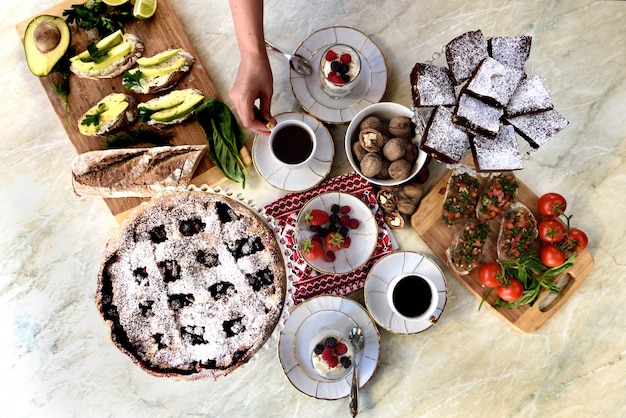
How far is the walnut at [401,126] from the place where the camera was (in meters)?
2.15

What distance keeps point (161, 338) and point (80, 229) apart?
81 centimetres

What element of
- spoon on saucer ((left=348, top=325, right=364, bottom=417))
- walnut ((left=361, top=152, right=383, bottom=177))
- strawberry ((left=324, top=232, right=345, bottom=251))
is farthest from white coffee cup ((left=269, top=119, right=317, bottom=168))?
spoon on saucer ((left=348, top=325, right=364, bottom=417))

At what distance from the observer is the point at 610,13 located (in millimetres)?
2365

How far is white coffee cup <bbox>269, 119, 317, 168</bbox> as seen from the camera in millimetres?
2195

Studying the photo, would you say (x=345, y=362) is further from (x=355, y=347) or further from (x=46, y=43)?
(x=46, y=43)

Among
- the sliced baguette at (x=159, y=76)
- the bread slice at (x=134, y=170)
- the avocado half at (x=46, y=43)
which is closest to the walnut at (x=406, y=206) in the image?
the bread slice at (x=134, y=170)

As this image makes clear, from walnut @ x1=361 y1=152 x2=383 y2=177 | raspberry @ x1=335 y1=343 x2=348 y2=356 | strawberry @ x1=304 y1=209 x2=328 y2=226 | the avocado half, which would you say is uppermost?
the avocado half

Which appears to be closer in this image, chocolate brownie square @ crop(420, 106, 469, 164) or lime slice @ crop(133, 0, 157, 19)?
chocolate brownie square @ crop(420, 106, 469, 164)

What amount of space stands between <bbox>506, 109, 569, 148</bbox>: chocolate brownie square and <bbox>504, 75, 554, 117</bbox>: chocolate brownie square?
4 cm

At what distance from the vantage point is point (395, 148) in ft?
6.93

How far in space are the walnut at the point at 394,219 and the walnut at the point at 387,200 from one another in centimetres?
3

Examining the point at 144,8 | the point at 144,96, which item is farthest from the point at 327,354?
the point at 144,8

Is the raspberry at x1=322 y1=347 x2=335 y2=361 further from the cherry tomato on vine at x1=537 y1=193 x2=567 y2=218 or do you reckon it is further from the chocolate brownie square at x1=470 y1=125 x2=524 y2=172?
the cherry tomato on vine at x1=537 y1=193 x2=567 y2=218

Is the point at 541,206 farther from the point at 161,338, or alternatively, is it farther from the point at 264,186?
the point at 161,338
